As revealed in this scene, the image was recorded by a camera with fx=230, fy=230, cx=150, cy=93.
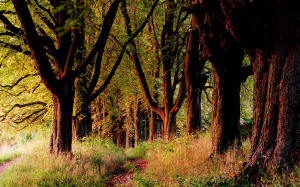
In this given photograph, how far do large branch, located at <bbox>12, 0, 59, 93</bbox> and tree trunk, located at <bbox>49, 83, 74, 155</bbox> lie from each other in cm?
70

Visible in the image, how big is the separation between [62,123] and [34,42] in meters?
3.29

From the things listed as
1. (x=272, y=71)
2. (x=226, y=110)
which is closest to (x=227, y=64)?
(x=226, y=110)

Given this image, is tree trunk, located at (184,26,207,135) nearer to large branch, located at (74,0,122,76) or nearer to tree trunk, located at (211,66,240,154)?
tree trunk, located at (211,66,240,154)

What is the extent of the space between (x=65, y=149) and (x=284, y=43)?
7693mm

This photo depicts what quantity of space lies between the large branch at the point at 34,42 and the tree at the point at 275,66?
5.00 m

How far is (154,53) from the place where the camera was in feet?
44.5

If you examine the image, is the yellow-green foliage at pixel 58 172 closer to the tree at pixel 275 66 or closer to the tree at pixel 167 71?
the tree at pixel 167 71

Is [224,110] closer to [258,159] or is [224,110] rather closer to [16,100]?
[258,159]

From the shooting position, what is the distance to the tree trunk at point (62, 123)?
8508 mm

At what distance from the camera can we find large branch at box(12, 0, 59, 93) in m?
5.98

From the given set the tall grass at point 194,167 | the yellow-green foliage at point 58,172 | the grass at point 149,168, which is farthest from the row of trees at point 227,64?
the yellow-green foliage at point 58,172

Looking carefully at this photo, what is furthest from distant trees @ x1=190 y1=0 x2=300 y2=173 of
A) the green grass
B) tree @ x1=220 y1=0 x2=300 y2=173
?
the green grass

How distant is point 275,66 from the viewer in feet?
14.5

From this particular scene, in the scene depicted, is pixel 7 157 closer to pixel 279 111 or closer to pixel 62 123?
pixel 62 123
